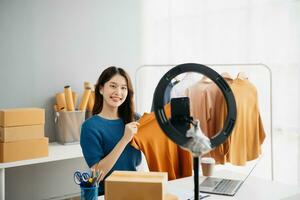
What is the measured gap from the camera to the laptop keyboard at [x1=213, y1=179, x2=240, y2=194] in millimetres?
1571

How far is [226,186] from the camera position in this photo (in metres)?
1.64

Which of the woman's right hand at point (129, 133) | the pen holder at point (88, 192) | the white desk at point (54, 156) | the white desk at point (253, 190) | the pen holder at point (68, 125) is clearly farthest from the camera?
the pen holder at point (68, 125)

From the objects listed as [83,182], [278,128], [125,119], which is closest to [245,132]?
[278,128]

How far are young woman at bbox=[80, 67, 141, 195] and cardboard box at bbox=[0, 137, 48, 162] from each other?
0.58 m

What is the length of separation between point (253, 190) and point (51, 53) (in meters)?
1.92

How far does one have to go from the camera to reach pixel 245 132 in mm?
2283

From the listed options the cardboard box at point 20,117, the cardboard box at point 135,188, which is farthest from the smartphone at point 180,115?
the cardboard box at point 20,117

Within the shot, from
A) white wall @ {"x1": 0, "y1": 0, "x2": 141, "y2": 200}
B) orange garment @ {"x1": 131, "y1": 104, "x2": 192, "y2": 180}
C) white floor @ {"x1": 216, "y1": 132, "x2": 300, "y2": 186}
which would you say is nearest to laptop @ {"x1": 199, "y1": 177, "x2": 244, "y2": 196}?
orange garment @ {"x1": 131, "y1": 104, "x2": 192, "y2": 180}

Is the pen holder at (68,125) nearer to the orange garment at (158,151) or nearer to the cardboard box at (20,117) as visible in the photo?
the cardboard box at (20,117)

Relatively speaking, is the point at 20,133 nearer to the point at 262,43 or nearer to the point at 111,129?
the point at 111,129

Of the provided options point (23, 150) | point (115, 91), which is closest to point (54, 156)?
point (23, 150)

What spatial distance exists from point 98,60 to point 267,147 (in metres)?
1.61

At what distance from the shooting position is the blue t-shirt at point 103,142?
1810 mm

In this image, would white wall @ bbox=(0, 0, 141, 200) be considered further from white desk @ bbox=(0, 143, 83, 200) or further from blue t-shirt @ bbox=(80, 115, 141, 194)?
blue t-shirt @ bbox=(80, 115, 141, 194)
